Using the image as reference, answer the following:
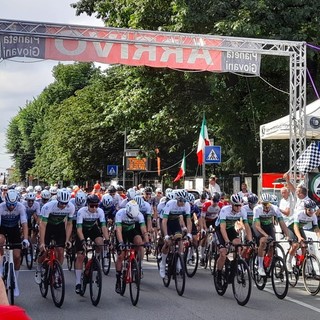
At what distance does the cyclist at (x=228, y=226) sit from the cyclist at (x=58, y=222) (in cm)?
253

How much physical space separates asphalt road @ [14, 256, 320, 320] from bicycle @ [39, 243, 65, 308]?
14 centimetres

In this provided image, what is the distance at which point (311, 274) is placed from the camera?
10.3 meters

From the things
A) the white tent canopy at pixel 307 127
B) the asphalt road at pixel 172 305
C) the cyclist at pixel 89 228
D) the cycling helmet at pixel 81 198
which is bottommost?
the asphalt road at pixel 172 305

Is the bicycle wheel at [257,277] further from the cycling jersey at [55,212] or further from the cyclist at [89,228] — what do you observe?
the cycling jersey at [55,212]

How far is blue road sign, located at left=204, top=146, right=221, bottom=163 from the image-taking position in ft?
62.3

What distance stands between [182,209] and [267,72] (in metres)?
12.9

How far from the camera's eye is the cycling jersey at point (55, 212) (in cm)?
1020

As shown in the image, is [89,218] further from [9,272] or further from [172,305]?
[172,305]

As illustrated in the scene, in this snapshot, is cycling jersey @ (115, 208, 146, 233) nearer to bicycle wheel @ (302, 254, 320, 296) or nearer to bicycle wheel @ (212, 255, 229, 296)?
bicycle wheel @ (212, 255, 229, 296)

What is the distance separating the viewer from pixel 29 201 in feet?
47.9

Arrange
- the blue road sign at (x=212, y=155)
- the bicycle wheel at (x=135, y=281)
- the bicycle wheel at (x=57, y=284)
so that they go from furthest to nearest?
the blue road sign at (x=212, y=155), the bicycle wheel at (x=135, y=281), the bicycle wheel at (x=57, y=284)

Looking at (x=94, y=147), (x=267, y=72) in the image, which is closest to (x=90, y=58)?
(x=267, y=72)

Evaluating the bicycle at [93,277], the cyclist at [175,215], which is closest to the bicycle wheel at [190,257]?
the cyclist at [175,215]

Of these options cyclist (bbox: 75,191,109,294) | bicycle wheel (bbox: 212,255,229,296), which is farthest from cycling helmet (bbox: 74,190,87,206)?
bicycle wheel (bbox: 212,255,229,296)
